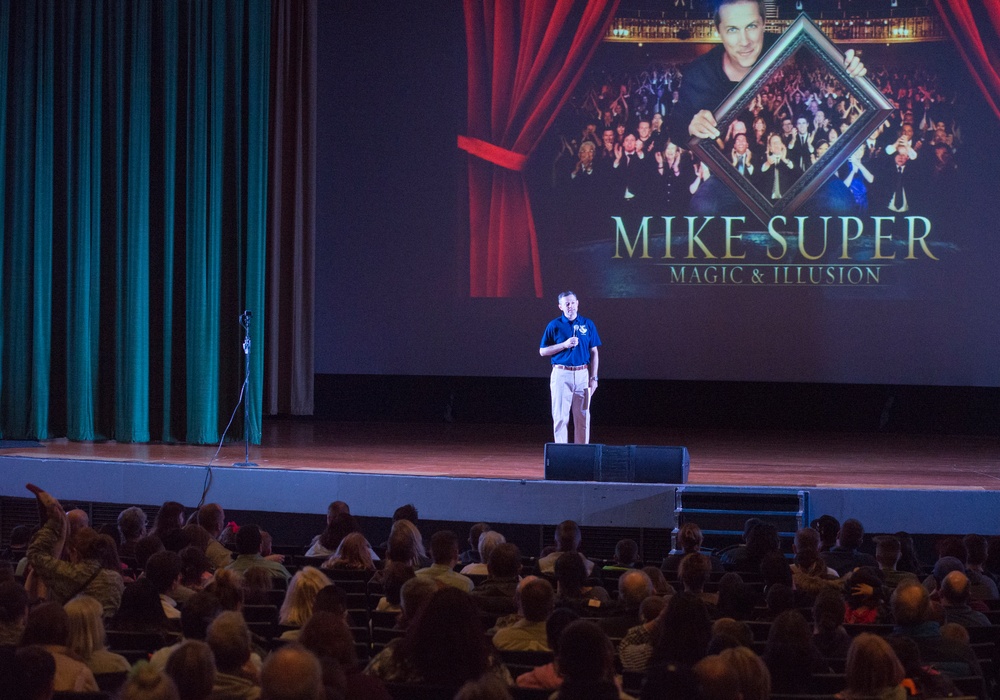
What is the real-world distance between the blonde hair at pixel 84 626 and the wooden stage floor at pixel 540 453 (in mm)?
5126

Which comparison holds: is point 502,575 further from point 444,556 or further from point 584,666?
point 584,666

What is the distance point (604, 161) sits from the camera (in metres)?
11.9

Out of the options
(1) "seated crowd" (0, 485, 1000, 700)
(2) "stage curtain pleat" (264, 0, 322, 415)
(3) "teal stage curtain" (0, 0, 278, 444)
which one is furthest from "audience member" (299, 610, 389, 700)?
(2) "stage curtain pleat" (264, 0, 322, 415)

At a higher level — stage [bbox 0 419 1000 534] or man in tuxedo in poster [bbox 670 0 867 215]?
man in tuxedo in poster [bbox 670 0 867 215]

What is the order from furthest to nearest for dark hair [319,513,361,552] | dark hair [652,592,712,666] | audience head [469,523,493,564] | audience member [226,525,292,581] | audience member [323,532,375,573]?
1. audience head [469,523,493,564]
2. dark hair [319,513,361,552]
3. audience member [323,532,375,573]
4. audience member [226,525,292,581]
5. dark hair [652,592,712,666]

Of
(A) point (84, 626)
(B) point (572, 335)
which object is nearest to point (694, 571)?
(A) point (84, 626)

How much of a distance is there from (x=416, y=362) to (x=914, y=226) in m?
5.37

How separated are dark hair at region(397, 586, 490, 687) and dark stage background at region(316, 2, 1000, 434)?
29.5 feet

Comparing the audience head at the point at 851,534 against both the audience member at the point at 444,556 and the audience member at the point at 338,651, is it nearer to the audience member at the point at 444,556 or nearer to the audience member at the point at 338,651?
the audience member at the point at 444,556

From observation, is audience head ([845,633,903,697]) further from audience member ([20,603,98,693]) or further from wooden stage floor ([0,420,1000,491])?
wooden stage floor ([0,420,1000,491])

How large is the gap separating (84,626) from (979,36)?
35.0ft

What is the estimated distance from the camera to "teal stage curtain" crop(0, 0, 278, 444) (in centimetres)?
1128

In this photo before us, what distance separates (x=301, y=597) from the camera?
4.16m

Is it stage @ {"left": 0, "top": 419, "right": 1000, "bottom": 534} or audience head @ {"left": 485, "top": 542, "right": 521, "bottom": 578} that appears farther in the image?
stage @ {"left": 0, "top": 419, "right": 1000, "bottom": 534}
